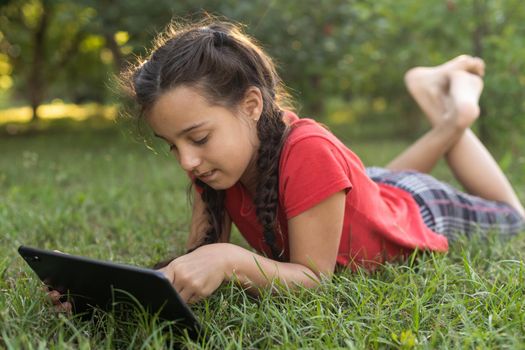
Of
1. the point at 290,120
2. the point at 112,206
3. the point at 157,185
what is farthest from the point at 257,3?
the point at 290,120

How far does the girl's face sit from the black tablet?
0.46 meters

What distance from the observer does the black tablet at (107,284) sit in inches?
54.6

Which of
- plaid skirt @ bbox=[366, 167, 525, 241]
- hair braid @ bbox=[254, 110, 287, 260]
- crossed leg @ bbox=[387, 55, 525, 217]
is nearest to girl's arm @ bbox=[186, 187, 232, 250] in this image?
hair braid @ bbox=[254, 110, 287, 260]

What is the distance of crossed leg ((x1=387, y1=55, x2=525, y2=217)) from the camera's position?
3.04 meters

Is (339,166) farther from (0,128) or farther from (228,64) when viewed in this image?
(0,128)

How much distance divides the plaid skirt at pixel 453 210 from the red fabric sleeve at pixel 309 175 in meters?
0.94

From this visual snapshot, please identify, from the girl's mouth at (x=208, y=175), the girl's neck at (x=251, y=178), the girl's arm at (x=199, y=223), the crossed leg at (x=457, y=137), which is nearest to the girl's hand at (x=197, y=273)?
the girl's mouth at (x=208, y=175)

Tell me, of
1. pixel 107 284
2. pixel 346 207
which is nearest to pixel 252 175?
pixel 346 207

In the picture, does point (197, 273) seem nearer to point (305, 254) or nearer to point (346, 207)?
point (305, 254)

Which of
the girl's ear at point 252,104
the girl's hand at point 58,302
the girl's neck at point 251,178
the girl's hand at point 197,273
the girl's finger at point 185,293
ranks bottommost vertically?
the girl's hand at point 58,302

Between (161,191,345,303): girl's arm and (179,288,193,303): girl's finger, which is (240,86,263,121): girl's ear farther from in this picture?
(179,288,193,303): girl's finger

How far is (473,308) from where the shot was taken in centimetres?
174

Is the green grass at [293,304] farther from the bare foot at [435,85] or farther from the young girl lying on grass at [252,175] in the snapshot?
the bare foot at [435,85]

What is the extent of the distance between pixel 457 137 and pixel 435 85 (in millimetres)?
403
